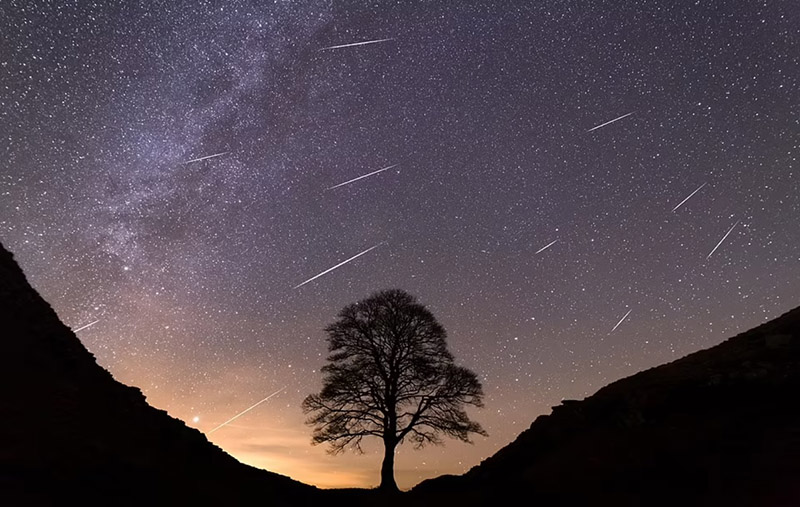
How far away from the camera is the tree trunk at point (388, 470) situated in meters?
21.4

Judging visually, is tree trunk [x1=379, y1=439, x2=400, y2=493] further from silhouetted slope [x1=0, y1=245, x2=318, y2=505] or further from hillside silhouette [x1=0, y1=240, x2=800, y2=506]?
silhouetted slope [x1=0, y1=245, x2=318, y2=505]

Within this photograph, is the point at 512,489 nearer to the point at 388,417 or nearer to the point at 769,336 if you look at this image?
the point at 388,417

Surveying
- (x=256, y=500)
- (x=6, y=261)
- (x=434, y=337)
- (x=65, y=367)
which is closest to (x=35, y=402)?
(x=65, y=367)

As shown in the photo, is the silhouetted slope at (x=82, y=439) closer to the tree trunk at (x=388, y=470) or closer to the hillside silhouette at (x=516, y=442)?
the hillside silhouette at (x=516, y=442)

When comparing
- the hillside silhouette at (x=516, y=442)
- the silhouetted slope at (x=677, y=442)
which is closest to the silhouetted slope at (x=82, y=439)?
the hillside silhouette at (x=516, y=442)

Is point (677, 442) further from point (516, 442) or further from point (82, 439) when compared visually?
point (82, 439)

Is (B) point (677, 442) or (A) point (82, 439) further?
(B) point (677, 442)

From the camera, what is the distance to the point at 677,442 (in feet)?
43.5

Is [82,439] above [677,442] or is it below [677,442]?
above

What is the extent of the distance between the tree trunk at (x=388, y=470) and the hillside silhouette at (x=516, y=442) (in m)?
1.07

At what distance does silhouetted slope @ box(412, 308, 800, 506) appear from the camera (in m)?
10.7

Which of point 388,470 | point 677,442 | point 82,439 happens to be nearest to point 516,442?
point 388,470

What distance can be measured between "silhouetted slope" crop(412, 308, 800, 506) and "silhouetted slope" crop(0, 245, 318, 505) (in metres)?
8.05

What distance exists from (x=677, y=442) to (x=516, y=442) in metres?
8.73
